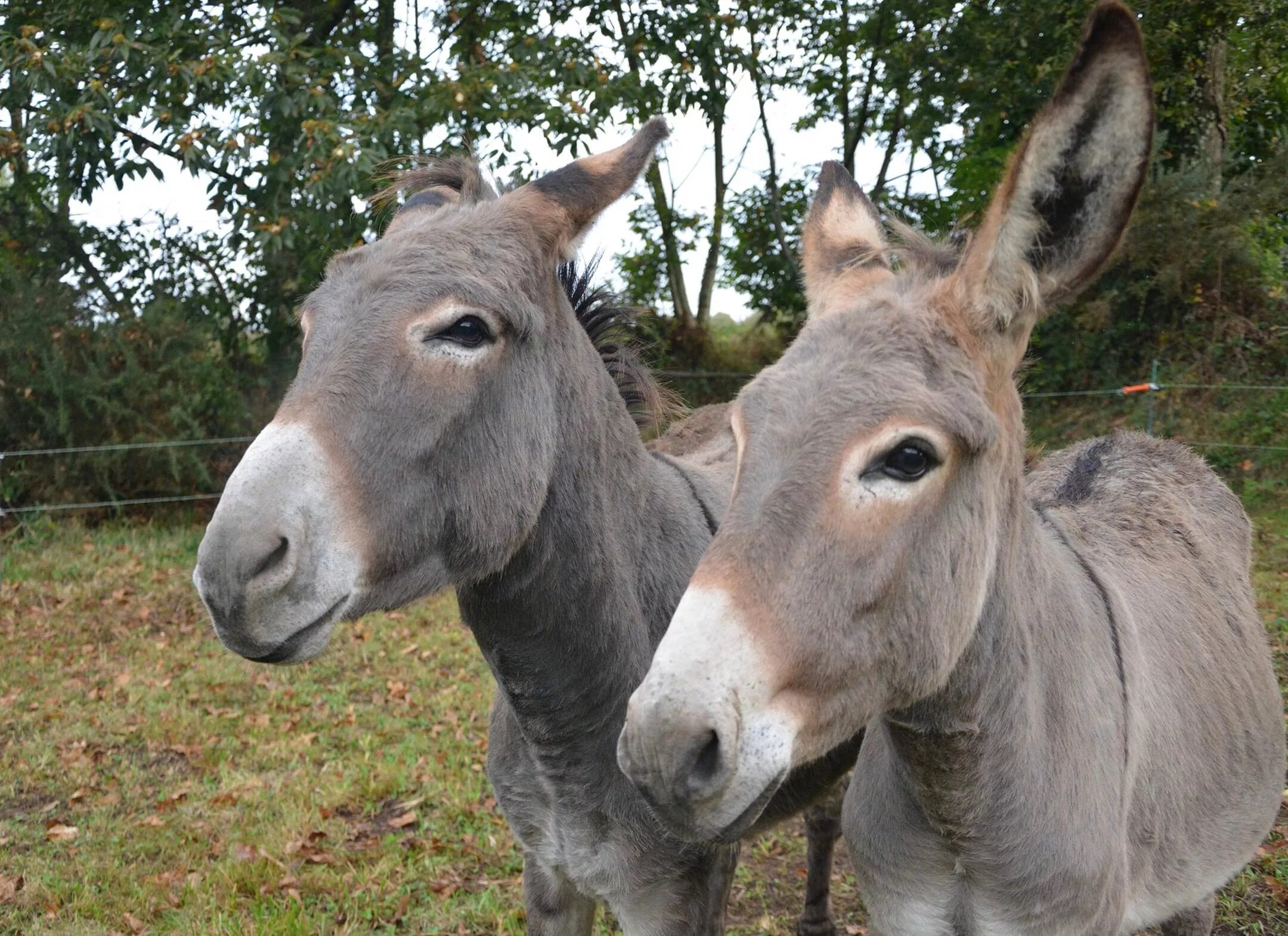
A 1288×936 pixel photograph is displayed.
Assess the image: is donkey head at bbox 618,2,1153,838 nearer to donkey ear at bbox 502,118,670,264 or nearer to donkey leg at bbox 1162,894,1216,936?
donkey ear at bbox 502,118,670,264

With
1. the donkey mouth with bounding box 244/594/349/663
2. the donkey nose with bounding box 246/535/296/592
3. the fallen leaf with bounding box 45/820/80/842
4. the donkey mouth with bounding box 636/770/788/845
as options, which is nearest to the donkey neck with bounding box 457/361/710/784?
the donkey mouth with bounding box 244/594/349/663

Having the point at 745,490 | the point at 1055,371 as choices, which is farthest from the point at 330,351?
the point at 1055,371

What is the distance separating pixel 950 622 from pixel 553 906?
67.7 inches

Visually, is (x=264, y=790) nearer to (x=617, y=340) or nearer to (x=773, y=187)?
(x=617, y=340)

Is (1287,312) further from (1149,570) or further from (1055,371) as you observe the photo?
(1149,570)

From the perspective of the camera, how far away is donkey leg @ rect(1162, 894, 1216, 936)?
297 cm

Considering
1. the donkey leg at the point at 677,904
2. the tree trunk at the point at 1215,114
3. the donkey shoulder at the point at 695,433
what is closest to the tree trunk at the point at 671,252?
the tree trunk at the point at 1215,114

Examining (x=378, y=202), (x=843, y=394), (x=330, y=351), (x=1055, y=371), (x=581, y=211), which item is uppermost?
(x=378, y=202)

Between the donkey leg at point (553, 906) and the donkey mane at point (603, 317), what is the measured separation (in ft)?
4.60

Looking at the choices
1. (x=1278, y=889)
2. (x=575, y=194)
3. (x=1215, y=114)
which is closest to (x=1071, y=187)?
(x=575, y=194)

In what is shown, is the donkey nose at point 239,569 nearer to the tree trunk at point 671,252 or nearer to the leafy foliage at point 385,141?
the leafy foliage at point 385,141

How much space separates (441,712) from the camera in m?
6.42

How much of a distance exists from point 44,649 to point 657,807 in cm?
763

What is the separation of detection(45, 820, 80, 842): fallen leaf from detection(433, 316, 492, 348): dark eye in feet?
13.2
